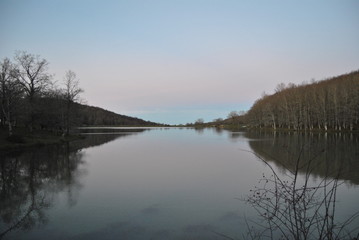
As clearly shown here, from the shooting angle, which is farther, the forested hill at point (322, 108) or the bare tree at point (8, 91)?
the forested hill at point (322, 108)

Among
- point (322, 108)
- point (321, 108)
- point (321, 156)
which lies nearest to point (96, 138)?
point (321, 156)

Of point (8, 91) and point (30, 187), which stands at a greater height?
point (8, 91)

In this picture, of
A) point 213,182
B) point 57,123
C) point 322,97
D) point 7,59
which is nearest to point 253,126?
point 322,97

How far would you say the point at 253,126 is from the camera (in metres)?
109

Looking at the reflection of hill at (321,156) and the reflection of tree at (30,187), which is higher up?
the reflection of hill at (321,156)

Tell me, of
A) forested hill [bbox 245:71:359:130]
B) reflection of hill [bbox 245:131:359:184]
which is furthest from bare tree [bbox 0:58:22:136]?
forested hill [bbox 245:71:359:130]

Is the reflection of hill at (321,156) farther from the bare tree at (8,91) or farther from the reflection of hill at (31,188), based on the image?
the bare tree at (8,91)

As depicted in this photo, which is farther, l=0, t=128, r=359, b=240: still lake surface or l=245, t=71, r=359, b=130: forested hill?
l=245, t=71, r=359, b=130: forested hill

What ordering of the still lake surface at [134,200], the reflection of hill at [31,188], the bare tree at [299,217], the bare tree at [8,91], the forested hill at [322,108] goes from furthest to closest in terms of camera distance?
the forested hill at [322,108] < the bare tree at [8,91] < the reflection of hill at [31,188] < the still lake surface at [134,200] < the bare tree at [299,217]

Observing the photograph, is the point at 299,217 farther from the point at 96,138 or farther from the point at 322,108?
the point at 322,108

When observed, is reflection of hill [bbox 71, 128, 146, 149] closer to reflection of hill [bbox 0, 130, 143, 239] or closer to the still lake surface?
reflection of hill [bbox 0, 130, 143, 239]

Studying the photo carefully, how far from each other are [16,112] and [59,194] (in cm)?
2590

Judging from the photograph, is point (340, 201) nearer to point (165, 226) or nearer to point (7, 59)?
point (165, 226)

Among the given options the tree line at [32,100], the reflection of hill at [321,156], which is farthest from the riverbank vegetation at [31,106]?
the reflection of hill at [321,156]
